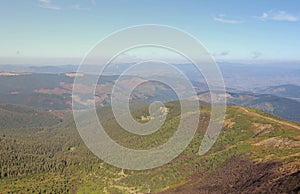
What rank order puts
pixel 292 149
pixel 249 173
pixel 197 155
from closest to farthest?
pixel 249 173, pixel 292 149, pixel 197 155

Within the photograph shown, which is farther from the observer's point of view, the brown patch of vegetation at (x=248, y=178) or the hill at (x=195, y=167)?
the hill at (x=195, y=167)

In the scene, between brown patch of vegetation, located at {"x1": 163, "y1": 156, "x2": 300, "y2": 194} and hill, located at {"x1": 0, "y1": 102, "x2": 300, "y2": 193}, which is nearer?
brown patch of vegetation, located at {"x1": 163, "y1": 156, "x2": 300, "y2": 194}

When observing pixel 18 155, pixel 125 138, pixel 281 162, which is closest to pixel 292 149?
pixel 281 162

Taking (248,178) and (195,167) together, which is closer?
(248,178)

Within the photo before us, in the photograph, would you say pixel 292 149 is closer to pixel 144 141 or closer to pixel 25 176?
pixel 144 141

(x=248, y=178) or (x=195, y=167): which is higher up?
(x=248, y=178)

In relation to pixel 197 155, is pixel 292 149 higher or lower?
higher

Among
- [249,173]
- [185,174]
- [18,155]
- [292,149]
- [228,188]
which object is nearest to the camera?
[228,188]

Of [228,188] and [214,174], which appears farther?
[214,174]
